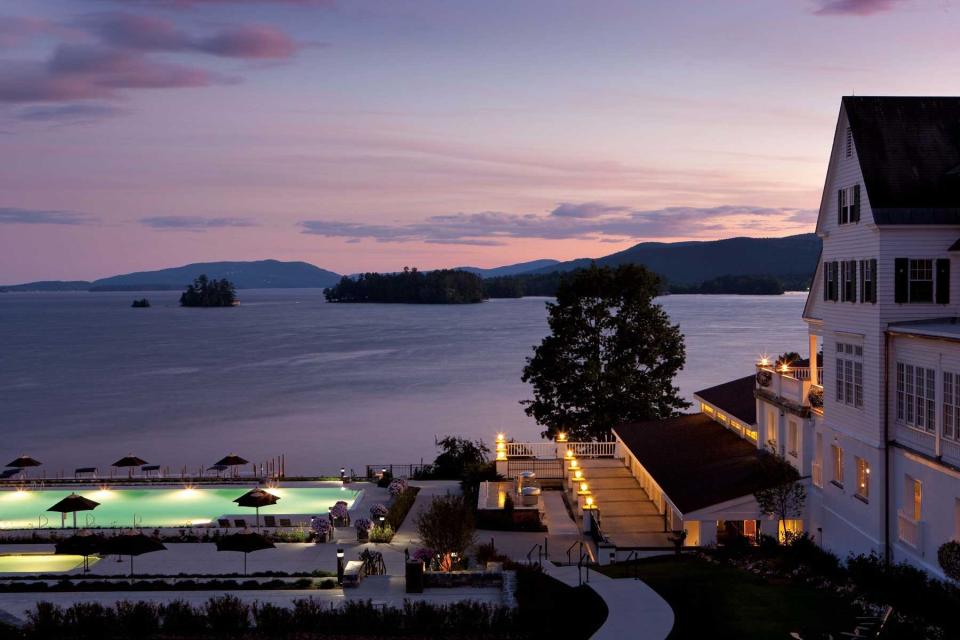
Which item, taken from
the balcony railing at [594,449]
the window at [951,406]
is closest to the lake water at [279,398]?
the balcony railing at [594,449]

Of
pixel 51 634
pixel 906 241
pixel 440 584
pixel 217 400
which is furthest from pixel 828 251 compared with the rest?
pixel 217 400

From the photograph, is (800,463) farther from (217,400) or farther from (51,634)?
(217,400)

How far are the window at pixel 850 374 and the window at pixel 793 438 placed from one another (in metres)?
4.19

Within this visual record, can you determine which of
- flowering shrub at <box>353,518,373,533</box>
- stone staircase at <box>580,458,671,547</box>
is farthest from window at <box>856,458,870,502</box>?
flowering shrub at <box>353,518,373,533</box>

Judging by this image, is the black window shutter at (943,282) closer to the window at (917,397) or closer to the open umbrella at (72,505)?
the window at (917,397)

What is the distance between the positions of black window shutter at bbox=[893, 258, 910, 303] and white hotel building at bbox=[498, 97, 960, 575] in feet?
0.10

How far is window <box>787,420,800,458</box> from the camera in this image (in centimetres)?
3084

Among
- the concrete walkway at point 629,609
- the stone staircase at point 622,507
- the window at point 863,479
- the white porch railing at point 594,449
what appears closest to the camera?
the concrete walkway at point 629,609

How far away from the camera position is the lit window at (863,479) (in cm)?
2528

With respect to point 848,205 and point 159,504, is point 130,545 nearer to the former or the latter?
point 159,504

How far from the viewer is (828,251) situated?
92.2 ft

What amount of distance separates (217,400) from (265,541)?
287 feet

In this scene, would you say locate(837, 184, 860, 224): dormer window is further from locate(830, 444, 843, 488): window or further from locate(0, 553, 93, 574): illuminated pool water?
locate(0, 553, 93, 574): illuminated pool water

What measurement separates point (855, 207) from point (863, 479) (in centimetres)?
737
